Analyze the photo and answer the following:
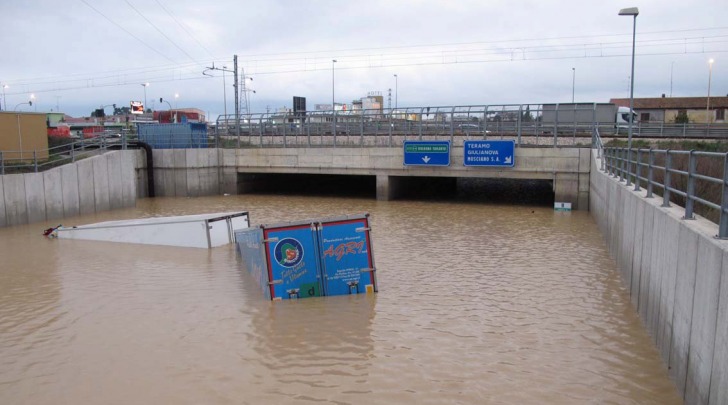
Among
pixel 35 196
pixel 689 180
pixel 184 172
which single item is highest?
pixel 689 180

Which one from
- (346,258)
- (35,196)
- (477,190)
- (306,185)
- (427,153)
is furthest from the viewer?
(306,185)

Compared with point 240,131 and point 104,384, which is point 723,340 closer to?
point 104,384

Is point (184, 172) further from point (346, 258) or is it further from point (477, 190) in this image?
point (346, 258)

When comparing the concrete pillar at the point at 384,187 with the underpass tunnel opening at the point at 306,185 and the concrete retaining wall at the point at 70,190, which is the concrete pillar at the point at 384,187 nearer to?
the underpass tunnel opening at the point at 306,185

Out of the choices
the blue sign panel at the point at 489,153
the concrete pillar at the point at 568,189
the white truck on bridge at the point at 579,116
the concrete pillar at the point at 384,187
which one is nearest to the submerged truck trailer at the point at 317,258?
the concrete pillar at the point at 568,189

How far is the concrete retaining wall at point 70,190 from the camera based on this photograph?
20891 millimetres

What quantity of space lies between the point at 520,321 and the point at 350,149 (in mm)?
21736

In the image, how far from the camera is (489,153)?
27.2m

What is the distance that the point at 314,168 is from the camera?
3136cm

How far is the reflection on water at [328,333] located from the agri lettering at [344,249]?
32.5 inches

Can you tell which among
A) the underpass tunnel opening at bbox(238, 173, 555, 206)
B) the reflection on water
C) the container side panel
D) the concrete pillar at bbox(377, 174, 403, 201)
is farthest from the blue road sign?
the container side panel

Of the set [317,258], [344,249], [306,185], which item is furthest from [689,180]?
[306,185]

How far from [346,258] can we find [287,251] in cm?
109

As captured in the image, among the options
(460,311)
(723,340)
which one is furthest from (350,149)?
(723,340)
